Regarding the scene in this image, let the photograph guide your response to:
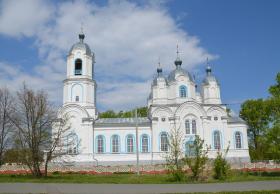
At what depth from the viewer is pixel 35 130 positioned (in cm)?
2469

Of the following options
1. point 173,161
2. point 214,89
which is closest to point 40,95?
point 173,161

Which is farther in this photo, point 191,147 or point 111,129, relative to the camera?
point 111,129

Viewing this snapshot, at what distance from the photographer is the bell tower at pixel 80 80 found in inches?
1692

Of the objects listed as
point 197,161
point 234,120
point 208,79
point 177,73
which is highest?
point 177,73

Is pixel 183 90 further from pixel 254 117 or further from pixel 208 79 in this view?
pixel 254 117

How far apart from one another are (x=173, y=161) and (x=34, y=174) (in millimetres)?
10555

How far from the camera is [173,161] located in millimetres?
20500

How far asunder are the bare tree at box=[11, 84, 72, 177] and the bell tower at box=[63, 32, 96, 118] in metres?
17.1

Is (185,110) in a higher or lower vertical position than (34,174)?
higher

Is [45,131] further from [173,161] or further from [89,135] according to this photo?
[89,135]

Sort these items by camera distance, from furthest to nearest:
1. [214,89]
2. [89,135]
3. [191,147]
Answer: [214,89], [89,135], [191,147]

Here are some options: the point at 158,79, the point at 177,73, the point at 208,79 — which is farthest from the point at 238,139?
the point at 158,79

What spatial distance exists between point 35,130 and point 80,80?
18.8 metres

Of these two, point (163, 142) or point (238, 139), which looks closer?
point (163, 142)
